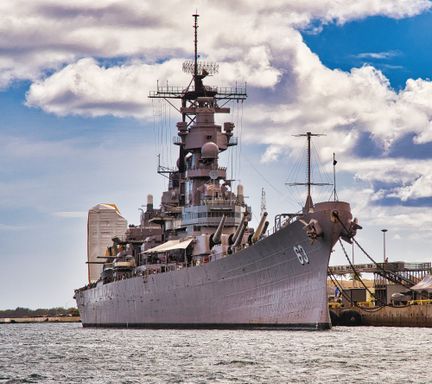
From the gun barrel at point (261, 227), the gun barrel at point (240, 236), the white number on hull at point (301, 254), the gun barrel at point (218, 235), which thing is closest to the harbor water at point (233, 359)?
the white number on hull at point (301, 254)

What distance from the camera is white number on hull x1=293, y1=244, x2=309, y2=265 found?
56812 millimetres

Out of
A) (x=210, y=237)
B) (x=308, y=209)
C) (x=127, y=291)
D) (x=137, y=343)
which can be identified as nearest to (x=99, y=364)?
(x=137, y=343)

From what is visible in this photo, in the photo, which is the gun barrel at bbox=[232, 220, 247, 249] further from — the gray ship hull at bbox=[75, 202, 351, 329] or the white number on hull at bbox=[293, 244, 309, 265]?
the white number on hull at bbox=[293, 244, 309, 265]

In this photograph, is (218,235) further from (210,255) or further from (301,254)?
(301,254)

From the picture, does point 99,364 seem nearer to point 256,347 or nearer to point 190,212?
point 256,347

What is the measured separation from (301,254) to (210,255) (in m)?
11.4

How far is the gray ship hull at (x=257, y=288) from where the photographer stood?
56.7 metres

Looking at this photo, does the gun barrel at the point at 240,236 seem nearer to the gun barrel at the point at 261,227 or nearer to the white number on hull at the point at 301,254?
the gun barrel at the point at 261,227

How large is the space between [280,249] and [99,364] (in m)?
17.1

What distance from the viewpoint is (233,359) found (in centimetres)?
4284

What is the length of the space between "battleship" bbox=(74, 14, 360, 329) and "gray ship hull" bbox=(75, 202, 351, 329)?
6 centimetres

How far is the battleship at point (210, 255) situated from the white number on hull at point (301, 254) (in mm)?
54

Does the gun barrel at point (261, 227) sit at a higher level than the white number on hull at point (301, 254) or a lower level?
higher

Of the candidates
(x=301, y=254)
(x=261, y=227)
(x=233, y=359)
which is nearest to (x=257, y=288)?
(x=261, y=227)
